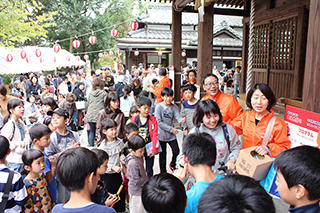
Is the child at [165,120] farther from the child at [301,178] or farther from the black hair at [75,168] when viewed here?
the child at [301,178]

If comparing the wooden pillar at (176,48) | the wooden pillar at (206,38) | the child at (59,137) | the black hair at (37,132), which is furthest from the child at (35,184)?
the wooden pillar at (176,48)

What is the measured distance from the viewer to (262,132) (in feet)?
7.86

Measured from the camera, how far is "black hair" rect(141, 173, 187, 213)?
1.27 m

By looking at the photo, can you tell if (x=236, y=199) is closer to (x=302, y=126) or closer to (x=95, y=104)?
(x=302, y=126)

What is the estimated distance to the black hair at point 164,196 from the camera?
127 cm

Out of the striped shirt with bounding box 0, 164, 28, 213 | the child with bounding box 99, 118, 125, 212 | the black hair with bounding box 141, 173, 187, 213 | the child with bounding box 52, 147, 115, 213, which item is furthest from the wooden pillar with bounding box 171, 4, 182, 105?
the black hair with bounding box 141, 173, 187, 213

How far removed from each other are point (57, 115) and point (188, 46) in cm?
1542

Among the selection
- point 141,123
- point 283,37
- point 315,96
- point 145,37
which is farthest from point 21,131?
point 145,37

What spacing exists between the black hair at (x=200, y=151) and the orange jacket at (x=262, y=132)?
2.76 feet

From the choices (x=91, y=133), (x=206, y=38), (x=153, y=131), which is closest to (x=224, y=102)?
(x=153, y=131)

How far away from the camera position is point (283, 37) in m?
6.69


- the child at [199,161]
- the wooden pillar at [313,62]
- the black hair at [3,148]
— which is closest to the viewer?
the child at [199,161]

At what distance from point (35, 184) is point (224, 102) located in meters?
2.56

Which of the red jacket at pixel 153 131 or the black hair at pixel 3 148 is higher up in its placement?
the black hair at pixel 3 148
